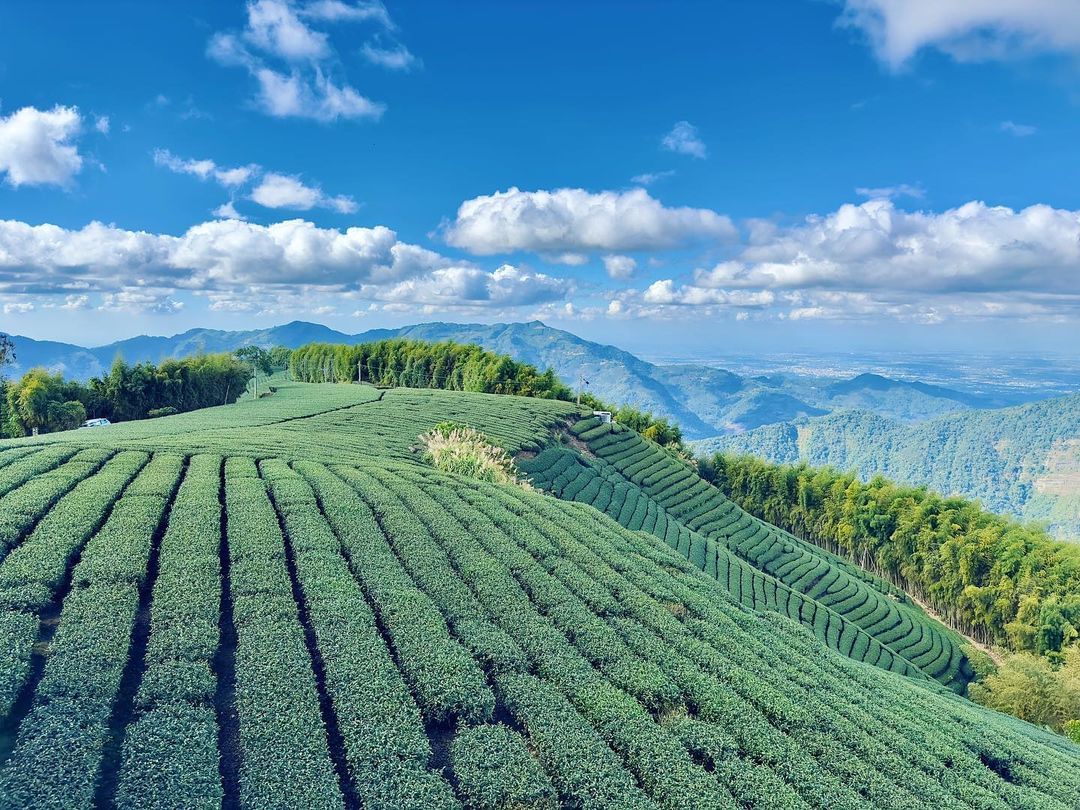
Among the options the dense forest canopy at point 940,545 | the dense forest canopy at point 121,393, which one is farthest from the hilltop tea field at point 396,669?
the dense forest canopy at point 940,545

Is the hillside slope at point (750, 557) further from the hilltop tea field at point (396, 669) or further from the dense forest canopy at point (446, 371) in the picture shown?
the dense forest canopy at point (446, 371)

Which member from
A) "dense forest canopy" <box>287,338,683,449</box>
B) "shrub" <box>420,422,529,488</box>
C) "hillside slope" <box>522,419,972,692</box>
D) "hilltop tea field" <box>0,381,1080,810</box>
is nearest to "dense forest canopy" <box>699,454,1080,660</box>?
"hillside slope" <box>522,419,972,692</box>

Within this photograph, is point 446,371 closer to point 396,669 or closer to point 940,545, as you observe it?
point 940,545

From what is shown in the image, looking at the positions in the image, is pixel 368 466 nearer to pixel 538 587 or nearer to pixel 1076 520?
pixel 538 587

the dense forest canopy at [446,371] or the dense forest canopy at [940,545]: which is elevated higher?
the dense forest canopy at [446,371]

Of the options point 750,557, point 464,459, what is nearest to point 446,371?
point 750,557
